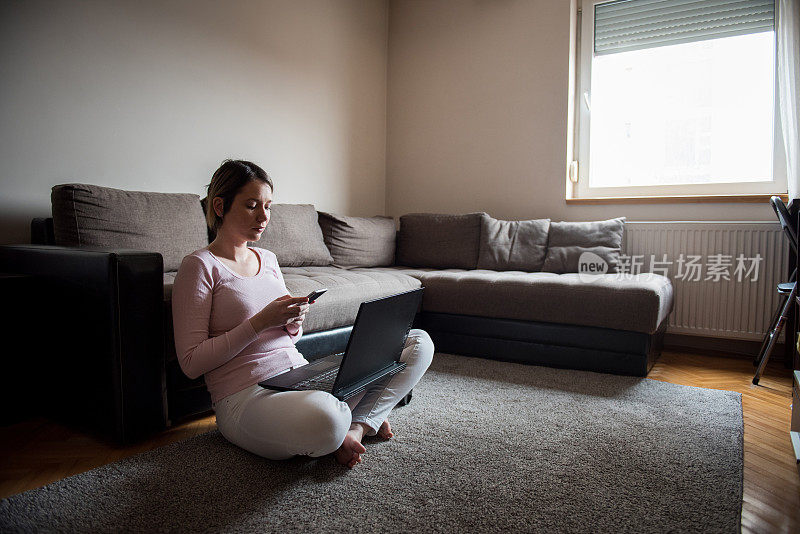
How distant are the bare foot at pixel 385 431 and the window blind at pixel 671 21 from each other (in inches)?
122

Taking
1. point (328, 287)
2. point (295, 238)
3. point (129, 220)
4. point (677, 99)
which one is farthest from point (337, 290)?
point (677, 99)

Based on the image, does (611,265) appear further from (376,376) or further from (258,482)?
(258,482)

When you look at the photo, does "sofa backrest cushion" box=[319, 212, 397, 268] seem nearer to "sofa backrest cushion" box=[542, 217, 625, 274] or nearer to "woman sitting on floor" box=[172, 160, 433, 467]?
"sofa backrest cushion" box=[542, 217, 625, 274]

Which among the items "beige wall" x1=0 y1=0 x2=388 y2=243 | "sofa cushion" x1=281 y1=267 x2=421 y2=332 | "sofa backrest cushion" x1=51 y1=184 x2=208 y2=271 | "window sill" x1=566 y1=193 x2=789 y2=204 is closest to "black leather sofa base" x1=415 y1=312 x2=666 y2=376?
"sofa cushion" x1=281 y1=267 x2=421 y2=332

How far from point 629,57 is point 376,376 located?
3.06 meters

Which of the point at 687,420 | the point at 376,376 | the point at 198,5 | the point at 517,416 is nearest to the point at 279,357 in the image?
the point at 376,376

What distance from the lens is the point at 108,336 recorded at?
5.11 ft

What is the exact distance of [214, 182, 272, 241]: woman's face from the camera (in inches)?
59.5

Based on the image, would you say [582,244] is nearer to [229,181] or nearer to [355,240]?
[355,240]

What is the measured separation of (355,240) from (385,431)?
73.4 inches

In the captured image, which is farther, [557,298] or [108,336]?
[557,298]

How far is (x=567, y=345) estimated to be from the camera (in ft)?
8.34

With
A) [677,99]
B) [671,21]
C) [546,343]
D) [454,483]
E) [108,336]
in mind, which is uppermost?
[671,21]

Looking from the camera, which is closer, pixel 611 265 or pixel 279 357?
pixel 279 357
